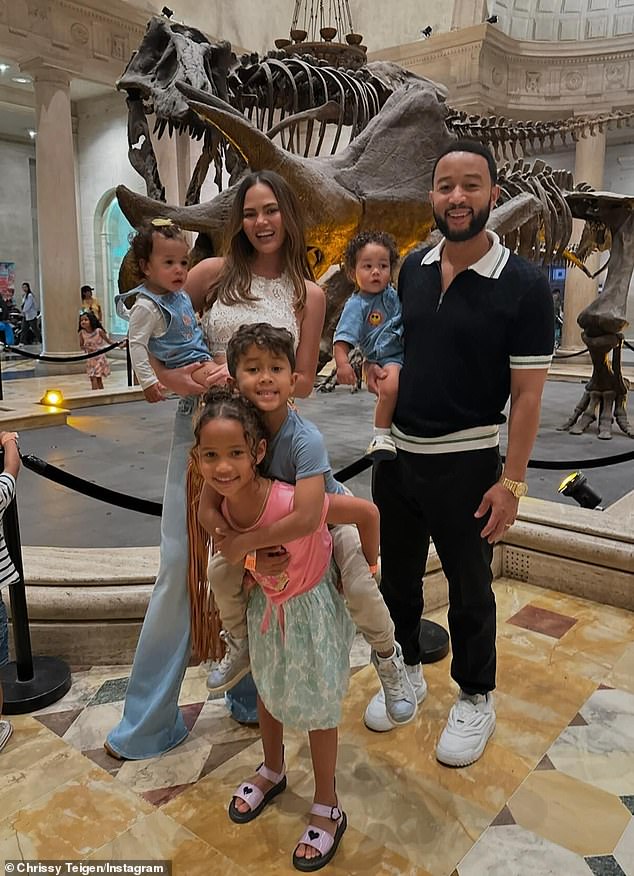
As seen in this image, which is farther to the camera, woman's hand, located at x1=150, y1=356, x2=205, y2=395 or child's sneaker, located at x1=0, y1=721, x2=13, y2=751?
child's sneaker, located at x1=0, y1=721, x2=13, y2=751

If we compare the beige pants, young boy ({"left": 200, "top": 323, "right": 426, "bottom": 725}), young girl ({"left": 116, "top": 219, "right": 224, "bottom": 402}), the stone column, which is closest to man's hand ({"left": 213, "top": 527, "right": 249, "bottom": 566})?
young boy ({"left": 200, "top": 323, "right": 426, "bottom": 725})

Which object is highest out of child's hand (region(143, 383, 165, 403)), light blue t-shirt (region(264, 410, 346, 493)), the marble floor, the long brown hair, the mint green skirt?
the long brown hair

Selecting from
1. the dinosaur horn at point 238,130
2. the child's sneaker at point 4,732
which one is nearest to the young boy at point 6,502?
the child's sneaker at point 4,732

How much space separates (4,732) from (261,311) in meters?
1.57

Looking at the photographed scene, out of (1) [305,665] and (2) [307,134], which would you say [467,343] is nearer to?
(1) [305,665]

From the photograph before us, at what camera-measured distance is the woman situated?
1.94 metres

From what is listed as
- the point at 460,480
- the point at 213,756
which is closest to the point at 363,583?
the point at 460,480

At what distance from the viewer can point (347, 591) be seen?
6.15ft

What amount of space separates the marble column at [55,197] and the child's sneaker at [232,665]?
10.8 meters

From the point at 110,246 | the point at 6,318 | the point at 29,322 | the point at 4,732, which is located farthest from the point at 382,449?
the point at 6,318

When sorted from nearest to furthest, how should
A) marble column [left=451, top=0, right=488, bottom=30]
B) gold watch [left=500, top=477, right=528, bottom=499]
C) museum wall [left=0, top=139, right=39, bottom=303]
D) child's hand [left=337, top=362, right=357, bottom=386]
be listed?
gold watch [left=500, top=477, right=528, bottom=499]
child's hand [left=337, top=362, right=357, bottom=386]
marble column [left=451, top=0, right=488, bottom=30]
museum wall [left=0, top=139, right=39, bottom=303]

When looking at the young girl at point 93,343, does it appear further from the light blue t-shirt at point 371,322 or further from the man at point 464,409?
the man at point 464,409

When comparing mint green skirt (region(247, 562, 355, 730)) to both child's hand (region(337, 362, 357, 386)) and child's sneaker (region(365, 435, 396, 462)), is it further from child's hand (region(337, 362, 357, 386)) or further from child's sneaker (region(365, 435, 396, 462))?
child's hand (region(337, 362, 357, 386))

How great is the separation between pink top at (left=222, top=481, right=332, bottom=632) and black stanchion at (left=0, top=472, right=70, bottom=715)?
108 centimetres
